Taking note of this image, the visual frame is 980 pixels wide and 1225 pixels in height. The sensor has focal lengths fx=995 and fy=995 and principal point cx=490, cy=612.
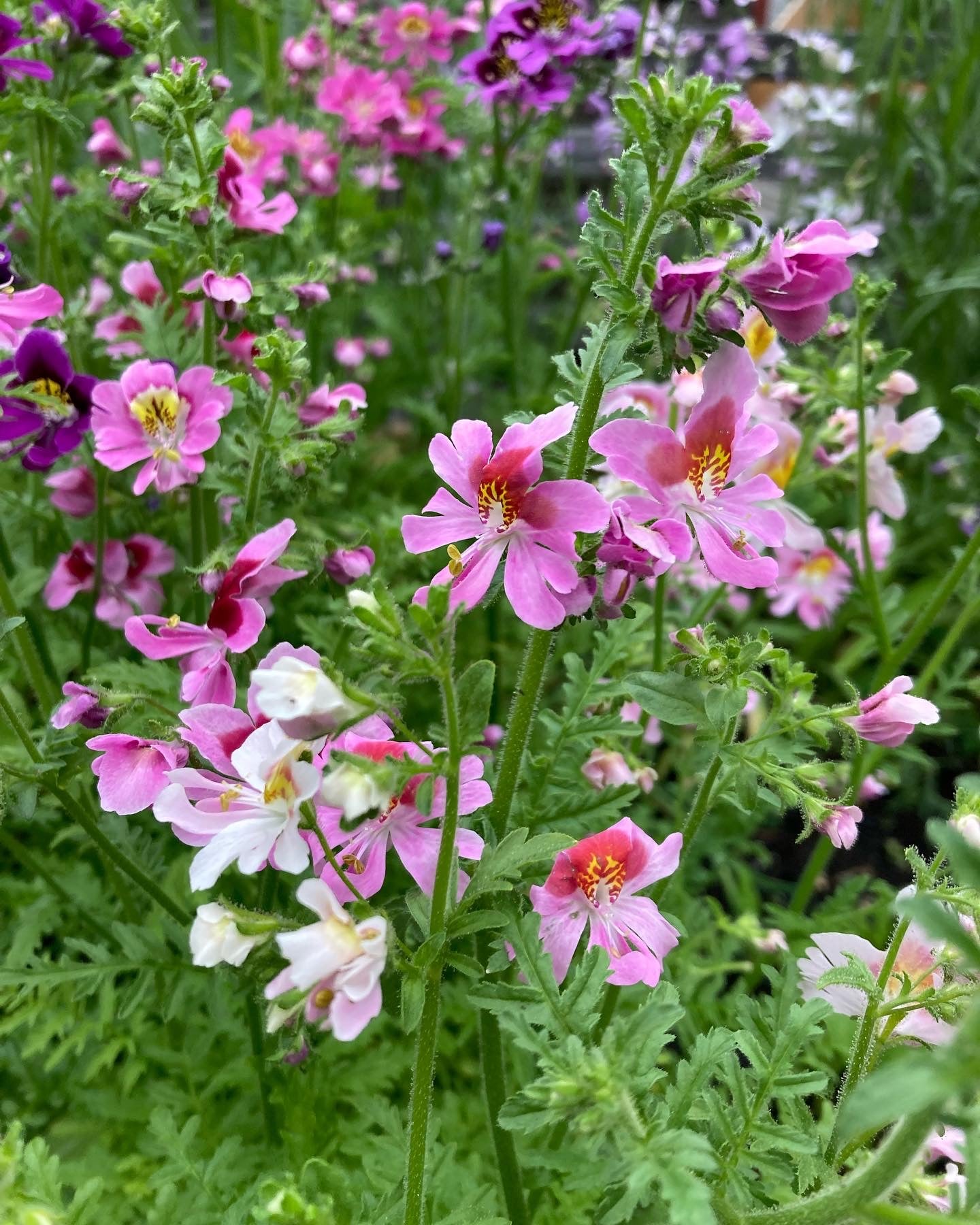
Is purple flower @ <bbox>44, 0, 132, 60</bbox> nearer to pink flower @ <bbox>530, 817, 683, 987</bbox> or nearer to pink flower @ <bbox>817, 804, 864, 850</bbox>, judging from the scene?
pink flower @ <bbox>530, 817, 683, 987</bbox>

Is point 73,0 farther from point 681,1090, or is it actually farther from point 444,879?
point 681,1090

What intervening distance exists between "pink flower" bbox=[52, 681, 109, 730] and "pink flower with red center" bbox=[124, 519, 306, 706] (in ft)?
0.38

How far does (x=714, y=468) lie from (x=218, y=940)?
2.60ft

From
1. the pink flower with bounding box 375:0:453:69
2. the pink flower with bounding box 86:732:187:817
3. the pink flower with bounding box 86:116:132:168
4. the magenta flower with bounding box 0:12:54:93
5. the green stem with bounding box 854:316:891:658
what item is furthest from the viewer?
the pink flower with bounding box 375:0:453:69

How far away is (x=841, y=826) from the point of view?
4.24 ft

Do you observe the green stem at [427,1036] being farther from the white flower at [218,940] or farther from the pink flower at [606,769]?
the pink flower at [606,769]

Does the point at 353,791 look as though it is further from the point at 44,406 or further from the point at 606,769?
the point at 44,406

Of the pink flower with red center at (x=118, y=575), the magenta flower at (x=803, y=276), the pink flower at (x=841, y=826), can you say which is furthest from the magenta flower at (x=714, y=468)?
the pink flower with red center at (x=118, y=575)

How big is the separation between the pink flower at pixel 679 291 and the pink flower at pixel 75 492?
1.41 meters

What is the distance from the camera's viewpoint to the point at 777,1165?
45.8 inches

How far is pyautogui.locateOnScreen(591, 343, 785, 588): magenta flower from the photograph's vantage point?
1152 millimetres

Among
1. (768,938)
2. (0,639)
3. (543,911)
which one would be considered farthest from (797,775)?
(0,639)

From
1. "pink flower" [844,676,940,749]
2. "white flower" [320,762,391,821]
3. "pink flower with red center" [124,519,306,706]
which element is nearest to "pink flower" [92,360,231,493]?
"pink flower with red center" [124,519,306,706]

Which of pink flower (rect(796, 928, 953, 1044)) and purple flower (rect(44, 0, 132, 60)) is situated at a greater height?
purple flower (rect(44, 0, 132, 60))
